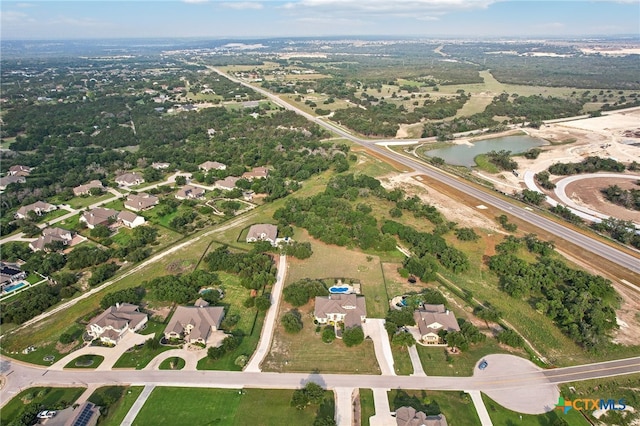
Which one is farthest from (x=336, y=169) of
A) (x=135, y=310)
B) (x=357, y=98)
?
(x=357, y=98)

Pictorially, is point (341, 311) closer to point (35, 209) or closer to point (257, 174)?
point (257, 174)

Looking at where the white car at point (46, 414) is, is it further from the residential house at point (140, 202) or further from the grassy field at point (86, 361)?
the residential house at point (140, 202)

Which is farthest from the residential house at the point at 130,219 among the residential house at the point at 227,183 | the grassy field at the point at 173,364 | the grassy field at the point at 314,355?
the grassy field at the point at 314,355

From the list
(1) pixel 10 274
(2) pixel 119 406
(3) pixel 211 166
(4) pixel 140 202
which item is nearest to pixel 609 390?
(2) pixel 119 406

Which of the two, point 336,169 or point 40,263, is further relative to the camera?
point 336,169

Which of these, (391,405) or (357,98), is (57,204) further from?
(357,98)

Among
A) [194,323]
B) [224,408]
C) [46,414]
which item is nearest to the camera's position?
[46,414]

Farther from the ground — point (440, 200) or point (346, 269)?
point (440, 200)
